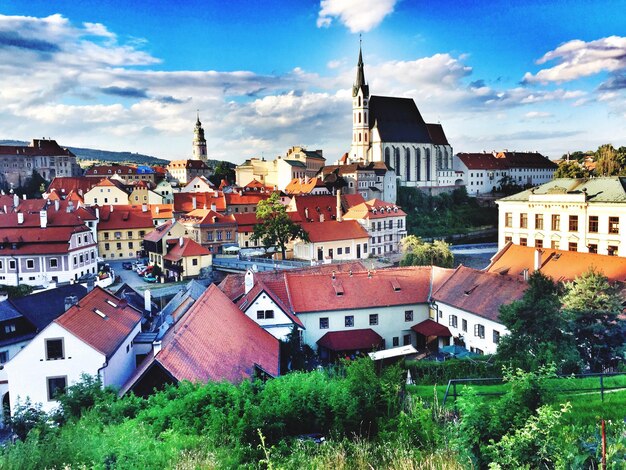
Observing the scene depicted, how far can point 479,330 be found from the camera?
2534 cm

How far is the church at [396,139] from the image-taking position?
89.4 m

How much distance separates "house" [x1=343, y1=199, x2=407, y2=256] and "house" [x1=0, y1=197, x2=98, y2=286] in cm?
2995

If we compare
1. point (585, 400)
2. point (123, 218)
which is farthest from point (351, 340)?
point (123, 218)

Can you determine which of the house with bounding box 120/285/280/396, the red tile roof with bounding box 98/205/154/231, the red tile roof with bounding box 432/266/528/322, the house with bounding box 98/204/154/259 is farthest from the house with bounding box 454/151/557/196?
the house with bounding box 120/285/280/396

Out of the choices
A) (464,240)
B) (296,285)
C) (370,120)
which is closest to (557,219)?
(296,285)

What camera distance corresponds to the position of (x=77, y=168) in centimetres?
10988

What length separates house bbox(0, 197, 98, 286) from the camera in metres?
43.2

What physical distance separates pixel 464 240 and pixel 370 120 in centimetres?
2730

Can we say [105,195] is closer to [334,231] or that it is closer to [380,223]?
[334,231]

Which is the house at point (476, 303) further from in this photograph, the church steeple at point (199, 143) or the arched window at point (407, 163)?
the church steeple at point (199, 143)

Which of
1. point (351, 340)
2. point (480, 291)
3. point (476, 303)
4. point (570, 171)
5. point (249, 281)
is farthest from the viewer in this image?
point (570, 171)

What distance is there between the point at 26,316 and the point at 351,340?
54.7ft

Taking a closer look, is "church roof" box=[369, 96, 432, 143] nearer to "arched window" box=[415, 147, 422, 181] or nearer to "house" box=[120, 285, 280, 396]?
"arched window" box=[415, 147, 422, 181]

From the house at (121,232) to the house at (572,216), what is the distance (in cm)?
3837
